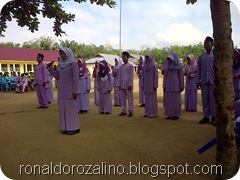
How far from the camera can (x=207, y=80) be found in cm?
542

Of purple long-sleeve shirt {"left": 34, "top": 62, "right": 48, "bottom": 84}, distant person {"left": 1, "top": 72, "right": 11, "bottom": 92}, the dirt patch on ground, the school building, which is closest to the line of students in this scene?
the dirt patch on ground

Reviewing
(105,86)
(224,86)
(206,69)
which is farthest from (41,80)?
(224,86)

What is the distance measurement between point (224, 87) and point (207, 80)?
3022 mm

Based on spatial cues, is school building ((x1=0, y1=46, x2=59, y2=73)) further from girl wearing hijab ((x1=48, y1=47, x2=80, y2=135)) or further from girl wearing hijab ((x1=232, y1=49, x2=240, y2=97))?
girl wearing hijab ((x1=232, y1=49, x2=240, y2=97))

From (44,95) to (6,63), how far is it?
1787 centimetres

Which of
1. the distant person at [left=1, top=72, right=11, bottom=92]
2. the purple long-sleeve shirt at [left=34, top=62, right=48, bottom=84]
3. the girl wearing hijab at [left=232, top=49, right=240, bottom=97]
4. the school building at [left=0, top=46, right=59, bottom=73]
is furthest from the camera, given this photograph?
the school building at [left=0, top=46, right=59, bottom=73]

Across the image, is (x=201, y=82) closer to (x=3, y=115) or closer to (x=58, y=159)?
(x=58, y=159)

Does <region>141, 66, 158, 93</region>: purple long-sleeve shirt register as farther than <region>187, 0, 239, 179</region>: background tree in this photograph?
Yes

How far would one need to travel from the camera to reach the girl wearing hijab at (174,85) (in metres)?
6.02

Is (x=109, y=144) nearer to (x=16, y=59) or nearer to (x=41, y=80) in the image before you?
(x=41, y=80)

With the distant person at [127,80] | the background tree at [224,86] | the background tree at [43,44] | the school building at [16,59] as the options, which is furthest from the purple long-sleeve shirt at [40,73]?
the background tree at [43,44]

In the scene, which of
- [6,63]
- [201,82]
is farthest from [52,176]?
[6,63]

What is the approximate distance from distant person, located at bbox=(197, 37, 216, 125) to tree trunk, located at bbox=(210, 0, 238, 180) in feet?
9.48

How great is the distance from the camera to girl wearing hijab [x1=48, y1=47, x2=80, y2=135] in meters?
4.77
